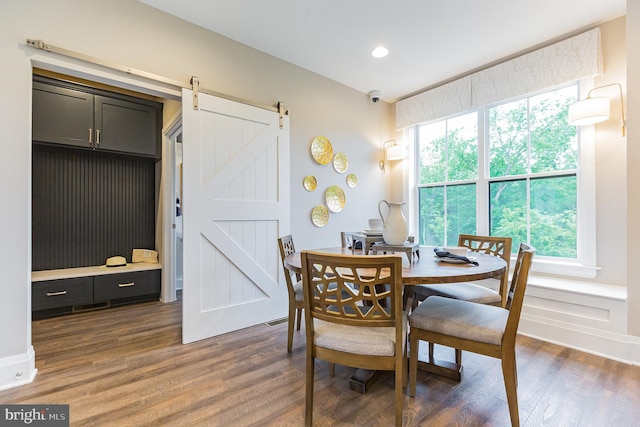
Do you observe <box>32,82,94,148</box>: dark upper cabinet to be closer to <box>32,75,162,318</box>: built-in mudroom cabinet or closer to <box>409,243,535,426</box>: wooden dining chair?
<box>32,75,162,318</box>: built-in mudroom cabinet

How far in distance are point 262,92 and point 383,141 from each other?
6.35 ft

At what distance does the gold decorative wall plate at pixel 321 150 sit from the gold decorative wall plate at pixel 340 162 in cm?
10

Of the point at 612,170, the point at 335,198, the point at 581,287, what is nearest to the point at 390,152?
the point at 335,198

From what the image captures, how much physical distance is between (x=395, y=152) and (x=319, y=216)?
1.46 meters

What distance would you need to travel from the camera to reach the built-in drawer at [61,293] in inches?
112

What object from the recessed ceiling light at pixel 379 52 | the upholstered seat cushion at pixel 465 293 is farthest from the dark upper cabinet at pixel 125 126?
the upholstered seat cushion at pixel 465 293

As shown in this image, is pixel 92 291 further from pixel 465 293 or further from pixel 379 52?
pixel 379 52

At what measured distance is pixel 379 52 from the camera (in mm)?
2945

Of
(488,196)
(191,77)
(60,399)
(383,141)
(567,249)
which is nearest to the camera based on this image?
(60,399)

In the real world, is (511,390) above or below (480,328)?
below

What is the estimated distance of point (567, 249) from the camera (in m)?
2.76

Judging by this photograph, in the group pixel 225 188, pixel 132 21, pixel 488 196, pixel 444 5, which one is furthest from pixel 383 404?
pixel 132 21

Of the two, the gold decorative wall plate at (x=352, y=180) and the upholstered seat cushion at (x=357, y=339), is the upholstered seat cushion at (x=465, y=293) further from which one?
the gold decorative wall plate at (x=352, y=180)

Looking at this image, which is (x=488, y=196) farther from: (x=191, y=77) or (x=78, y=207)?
(x=78, y=207)
